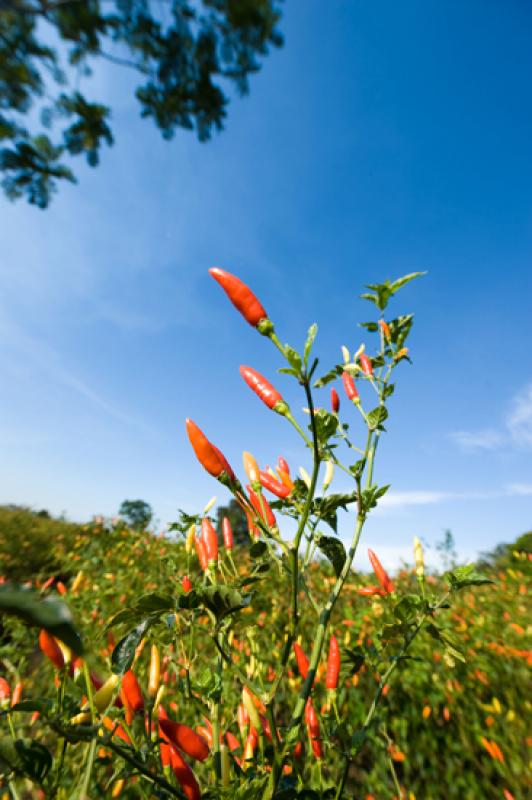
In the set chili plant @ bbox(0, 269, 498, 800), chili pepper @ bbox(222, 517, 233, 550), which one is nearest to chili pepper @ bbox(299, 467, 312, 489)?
chili plant @ bbox(0, 269, 498, 800)

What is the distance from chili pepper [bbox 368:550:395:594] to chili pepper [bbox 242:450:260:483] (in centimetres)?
51

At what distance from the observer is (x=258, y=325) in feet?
2.71

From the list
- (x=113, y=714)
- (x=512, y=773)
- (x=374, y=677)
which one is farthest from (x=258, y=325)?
(x=374, y=677)

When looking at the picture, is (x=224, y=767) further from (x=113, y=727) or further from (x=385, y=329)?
(x=385, y=329)

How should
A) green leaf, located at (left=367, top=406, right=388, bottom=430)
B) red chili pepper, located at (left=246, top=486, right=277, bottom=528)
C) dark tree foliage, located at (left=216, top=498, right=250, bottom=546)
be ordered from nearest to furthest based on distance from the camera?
1. red chili pepper, located at (left=246, top=486, right=277, bottom=528)
2. green leaf, located at (left=367, top=406, right=388, bottom=430)
3. dark tree foliage, located at (left=216, top=498, right=250, bottom=546)

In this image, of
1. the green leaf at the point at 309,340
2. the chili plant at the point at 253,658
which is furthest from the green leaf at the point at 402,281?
the green leaf at the point at 309,340

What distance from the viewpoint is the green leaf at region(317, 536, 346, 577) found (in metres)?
0.95

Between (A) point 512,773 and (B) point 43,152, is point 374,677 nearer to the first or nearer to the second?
(A) point 512,773

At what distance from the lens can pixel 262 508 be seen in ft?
3.04

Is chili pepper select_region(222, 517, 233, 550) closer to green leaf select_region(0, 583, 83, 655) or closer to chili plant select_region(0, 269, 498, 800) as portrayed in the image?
chili plant select_region(0, 269, 498, 800)

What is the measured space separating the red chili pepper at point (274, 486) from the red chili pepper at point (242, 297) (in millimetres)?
398

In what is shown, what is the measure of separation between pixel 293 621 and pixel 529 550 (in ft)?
34.8

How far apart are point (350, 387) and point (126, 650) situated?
907 millimetres

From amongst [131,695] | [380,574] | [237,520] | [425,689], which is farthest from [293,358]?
[237,520]
